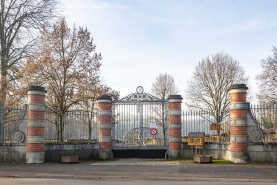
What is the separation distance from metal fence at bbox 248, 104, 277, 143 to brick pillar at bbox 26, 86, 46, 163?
33.7ft

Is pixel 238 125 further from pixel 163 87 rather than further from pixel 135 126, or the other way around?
pixel 163 87

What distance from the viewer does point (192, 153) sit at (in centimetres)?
1727

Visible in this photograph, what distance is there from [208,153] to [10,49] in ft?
50.2

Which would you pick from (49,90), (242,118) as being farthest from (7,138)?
(242,118)

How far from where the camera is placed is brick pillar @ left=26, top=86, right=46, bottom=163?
599 inches

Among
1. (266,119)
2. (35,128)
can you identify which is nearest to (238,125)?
(266,119)

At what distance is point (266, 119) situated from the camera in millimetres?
15148

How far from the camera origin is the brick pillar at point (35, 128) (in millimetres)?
15211

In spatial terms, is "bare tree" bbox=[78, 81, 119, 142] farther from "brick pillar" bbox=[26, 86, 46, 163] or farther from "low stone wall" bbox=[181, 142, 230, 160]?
"low stone wall" bbox=[181, 142, 230, 160]

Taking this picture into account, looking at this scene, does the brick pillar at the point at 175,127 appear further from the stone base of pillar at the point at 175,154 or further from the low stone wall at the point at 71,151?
the low stone wall at the point at 71,151

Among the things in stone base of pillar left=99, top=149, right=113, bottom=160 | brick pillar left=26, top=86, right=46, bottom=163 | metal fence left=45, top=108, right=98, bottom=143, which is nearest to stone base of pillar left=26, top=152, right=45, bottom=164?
brick pillar left=26, top=86, right=46, bottom=163

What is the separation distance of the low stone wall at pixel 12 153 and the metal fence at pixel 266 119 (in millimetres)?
11227

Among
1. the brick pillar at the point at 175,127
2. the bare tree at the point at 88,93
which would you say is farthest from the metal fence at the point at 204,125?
the bare tree at the point at 88,93

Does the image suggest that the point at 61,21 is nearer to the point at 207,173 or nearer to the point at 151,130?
the point at 151,130
